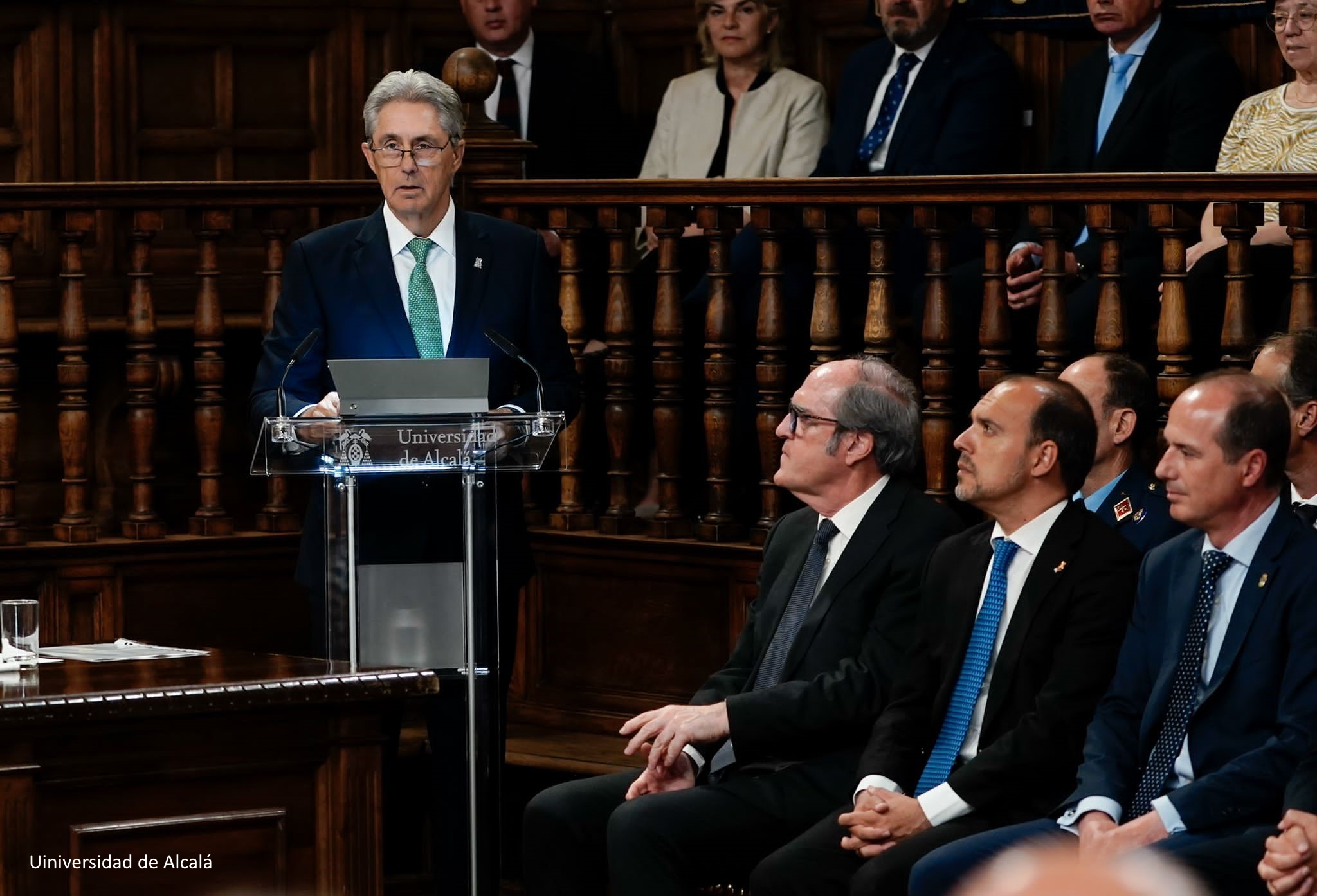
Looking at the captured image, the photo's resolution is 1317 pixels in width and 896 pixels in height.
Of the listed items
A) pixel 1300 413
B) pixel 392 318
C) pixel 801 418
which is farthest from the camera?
pixel 392 318

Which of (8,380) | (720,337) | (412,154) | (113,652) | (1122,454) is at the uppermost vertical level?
(412,154)

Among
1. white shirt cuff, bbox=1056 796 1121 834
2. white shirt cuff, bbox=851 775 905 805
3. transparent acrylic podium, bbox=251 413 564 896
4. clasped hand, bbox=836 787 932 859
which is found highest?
transparent acrylic podium, bbox=251 413 564 896

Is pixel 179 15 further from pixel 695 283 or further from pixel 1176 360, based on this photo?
pixel 1176 360

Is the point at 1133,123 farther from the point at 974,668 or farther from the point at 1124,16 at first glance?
the point at 974,668

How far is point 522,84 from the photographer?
6.33m

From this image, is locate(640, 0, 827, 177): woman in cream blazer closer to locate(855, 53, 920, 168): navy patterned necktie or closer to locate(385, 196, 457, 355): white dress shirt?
locate(855, 53, 920, 168): navy patterned necktie

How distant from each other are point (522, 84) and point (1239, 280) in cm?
248

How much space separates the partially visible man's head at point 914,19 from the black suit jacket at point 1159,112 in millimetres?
455

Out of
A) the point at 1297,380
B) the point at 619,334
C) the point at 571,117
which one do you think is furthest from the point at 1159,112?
the point at 571,117

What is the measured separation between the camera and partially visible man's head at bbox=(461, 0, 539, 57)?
249 inches

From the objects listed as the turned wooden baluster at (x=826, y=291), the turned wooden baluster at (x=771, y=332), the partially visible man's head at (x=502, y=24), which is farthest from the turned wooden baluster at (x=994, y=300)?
the partially visible man's head at (x=502, y=24)

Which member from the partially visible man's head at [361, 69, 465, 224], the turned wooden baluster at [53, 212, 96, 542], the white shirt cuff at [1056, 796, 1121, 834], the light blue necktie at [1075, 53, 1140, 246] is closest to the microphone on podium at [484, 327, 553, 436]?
the partially visible man's head at [361, 69, 465, 224]

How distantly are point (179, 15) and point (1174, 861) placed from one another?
4256 millimetres

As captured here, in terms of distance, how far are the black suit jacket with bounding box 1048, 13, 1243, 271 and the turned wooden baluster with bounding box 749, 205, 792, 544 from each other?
0.71 m
